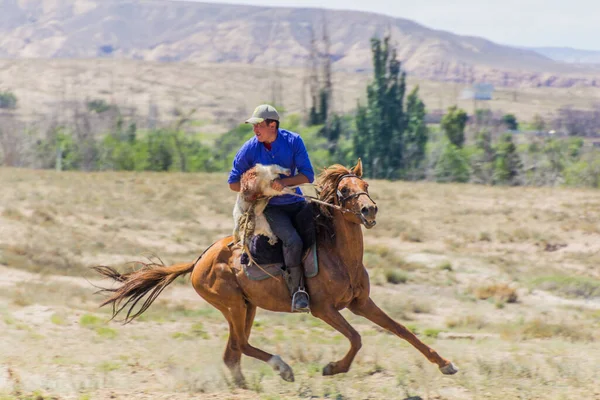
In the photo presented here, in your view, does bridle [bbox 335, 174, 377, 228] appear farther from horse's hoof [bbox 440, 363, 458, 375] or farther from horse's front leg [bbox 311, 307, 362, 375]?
horse's hoof [bbox 440, 363, 458, 375]

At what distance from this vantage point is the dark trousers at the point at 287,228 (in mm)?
7914

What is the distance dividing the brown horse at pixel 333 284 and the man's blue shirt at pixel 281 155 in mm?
247

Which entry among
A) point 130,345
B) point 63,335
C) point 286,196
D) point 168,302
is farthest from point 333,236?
point 168,302

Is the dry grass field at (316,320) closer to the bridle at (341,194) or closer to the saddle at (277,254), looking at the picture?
the saddle at (277,254)

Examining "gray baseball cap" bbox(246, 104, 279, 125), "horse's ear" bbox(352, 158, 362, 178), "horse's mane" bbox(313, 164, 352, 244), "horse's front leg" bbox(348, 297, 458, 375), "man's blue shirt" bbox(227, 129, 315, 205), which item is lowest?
"horse's front leg" bbox(348, 297, 458, 375)

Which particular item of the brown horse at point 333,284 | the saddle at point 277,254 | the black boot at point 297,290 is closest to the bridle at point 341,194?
the brown horse at point 333,284

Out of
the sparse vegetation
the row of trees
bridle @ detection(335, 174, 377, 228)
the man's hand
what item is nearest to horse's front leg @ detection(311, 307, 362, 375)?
bridle @ detection(335, 174, 377, 228)

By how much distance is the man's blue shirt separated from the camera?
26.1 feet

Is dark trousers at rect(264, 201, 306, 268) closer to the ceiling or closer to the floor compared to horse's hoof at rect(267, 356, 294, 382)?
closer to the ceiling

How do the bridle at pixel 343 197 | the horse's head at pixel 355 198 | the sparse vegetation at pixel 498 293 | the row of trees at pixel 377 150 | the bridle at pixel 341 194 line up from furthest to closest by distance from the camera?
the row of trees at pixel 377 150 → the sparse vegetation at pixel 498 293 → the bridle at pixel 341 194 → the bridle at pixel 343 197 → the horse's head at pixel 355 198

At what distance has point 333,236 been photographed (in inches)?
314

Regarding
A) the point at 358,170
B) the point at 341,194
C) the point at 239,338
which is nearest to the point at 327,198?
the point at 341,194

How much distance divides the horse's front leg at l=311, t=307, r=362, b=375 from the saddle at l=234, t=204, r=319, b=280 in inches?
15.0

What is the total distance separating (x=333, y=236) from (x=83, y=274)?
10.7 metres
